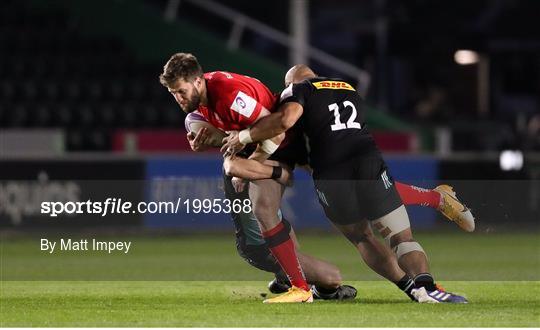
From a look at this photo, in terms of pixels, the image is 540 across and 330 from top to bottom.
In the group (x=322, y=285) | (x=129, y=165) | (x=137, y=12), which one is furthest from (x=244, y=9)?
(x=322, y=285)

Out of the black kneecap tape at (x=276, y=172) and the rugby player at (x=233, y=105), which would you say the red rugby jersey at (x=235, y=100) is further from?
the black kneecap tape at (x=276, y=172)

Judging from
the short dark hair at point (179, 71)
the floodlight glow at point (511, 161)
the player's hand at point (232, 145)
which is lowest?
the player's hand at point (232, 145)

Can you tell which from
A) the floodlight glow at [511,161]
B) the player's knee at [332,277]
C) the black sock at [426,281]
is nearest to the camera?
the black sock at [426,281]

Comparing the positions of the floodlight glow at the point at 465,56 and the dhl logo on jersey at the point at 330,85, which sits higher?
the floodlight glow at the point at 465,56

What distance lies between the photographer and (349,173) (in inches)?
377

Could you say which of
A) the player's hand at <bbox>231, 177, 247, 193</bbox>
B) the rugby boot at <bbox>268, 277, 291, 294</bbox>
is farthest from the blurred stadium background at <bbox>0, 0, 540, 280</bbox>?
the player's hand at <bbox>231, 177, 247, 193</bbox>

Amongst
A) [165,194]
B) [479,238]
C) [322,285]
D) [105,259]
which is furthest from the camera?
[479,238]

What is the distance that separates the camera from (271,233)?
963cm

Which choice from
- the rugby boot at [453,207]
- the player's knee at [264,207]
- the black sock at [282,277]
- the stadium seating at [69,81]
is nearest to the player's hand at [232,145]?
the player's knee at [264,207]

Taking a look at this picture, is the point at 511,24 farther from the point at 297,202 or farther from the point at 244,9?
the point at 297,202

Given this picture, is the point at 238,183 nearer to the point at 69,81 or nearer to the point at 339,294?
the point at 339,294

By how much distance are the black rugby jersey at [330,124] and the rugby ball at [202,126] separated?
19.7 inches

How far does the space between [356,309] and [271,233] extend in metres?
0.79

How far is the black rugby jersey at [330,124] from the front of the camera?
959 cm
